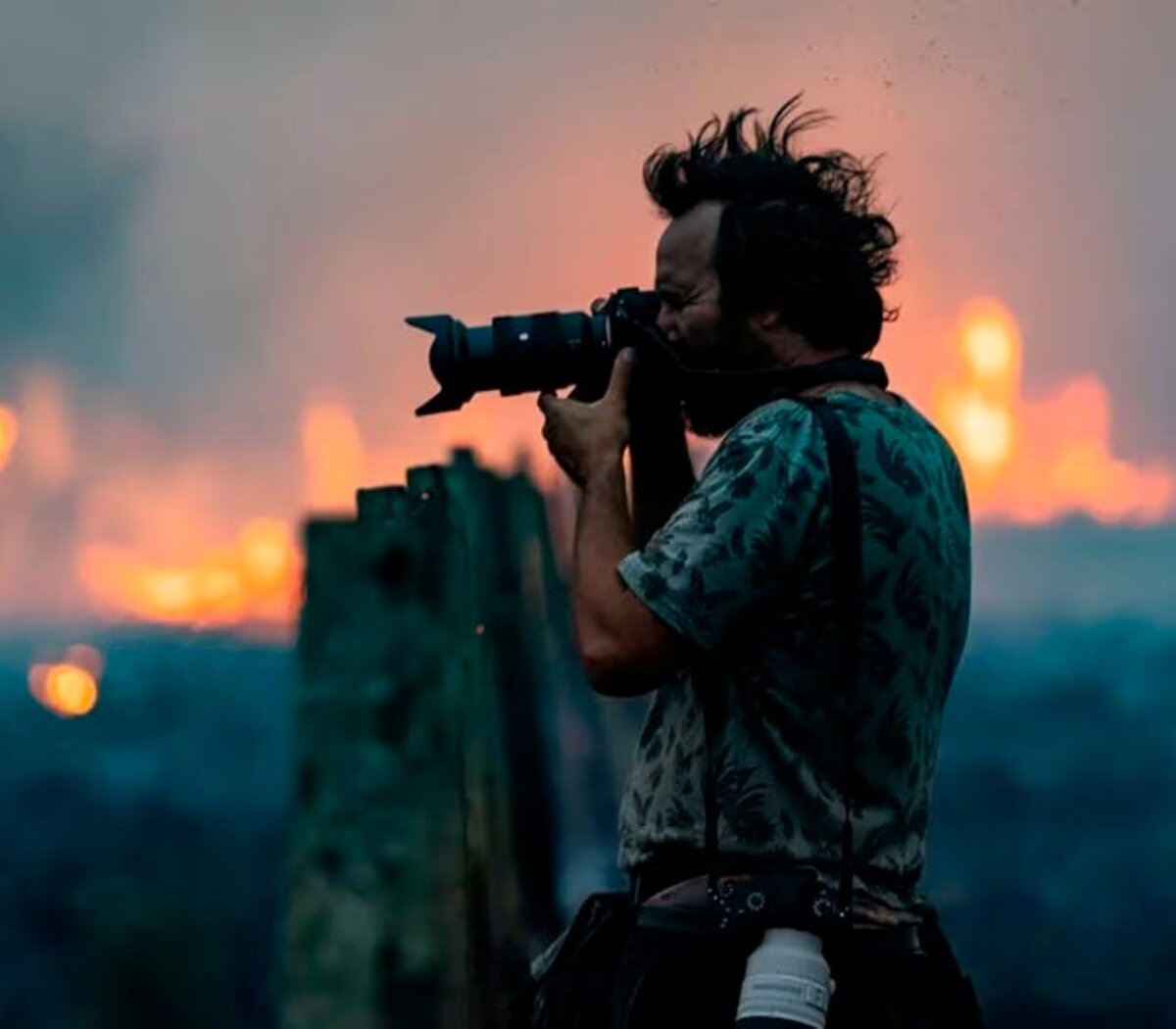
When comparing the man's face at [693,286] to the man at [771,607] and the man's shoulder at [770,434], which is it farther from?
the man's shoulder at [770,434]

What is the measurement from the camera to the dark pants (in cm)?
62

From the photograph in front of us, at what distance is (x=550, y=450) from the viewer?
2689mm

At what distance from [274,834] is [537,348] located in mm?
6915

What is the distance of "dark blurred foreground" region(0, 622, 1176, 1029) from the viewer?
8062mm

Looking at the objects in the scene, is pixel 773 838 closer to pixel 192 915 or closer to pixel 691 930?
pixel 691 930

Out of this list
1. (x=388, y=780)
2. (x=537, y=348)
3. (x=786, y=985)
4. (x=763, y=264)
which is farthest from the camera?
(x=388, y=780)

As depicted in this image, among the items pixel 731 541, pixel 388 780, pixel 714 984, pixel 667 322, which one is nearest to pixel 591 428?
pixel 667 322

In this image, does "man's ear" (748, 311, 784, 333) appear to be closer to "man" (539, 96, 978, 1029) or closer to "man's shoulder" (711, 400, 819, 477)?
"man" (539, 96, 978, 1029)

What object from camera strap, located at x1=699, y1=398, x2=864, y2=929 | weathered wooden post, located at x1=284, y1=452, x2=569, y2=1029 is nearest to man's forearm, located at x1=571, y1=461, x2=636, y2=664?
camera strap, located at x1=699, y1=398, x2=864, y2=929

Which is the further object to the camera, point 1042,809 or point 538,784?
point 1042,809

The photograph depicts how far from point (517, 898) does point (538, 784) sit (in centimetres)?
62

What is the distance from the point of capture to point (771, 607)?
8.25 feet

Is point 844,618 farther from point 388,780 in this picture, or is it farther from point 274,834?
point 274,834

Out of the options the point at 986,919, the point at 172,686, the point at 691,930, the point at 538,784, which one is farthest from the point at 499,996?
the point at 172,686
